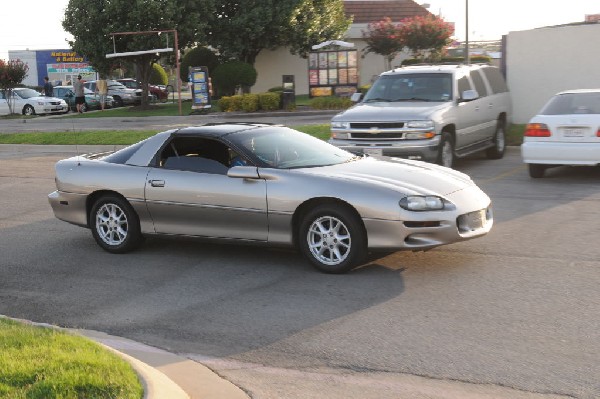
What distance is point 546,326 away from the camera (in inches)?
248

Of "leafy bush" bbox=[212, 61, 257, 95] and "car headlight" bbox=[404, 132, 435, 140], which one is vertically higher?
"leafy bush" bbox=[212, 61, 257, 95]

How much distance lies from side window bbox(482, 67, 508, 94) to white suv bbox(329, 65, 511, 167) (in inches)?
1.1

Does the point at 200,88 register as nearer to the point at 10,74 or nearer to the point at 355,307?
the point at 10,74

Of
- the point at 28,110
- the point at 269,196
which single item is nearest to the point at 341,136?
the point at 269,196

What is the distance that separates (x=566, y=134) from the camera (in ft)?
44.1

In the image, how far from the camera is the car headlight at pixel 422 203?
783cm

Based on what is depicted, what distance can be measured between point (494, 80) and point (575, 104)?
3.41m

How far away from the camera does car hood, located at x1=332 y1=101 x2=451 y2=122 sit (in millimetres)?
14258

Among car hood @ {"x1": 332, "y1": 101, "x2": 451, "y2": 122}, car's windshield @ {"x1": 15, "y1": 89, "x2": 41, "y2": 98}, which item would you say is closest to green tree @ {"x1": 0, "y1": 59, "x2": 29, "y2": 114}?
car's windshield @ {"x1": 15, "y1": 89, "x2": 41, "y2": 98}

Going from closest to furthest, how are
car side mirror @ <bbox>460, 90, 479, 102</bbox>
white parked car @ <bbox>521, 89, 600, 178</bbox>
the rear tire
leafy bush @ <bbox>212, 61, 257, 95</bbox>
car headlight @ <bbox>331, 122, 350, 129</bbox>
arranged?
white parked car @ <bbox>521, 89, 600, 178</bbox> < the rear tire < car headlight @ <bbox>331, 122, 350, 129</bbox> < car side mirror @ <bbox>460, 90, 479, 102</bbox> < leafy bush @ <bbox>212, 61, 257, 95</bbox>

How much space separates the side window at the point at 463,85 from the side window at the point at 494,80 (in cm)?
112

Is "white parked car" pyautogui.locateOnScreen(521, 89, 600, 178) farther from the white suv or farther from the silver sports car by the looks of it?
the silver sports car

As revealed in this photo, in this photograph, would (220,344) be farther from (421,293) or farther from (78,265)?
(78,265)

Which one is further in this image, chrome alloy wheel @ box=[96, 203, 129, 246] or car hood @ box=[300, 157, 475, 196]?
chrome alloy wheel @ box=[96, 203, 129, 246]
